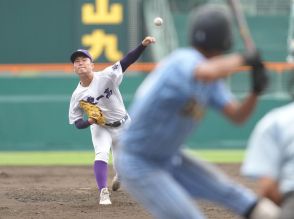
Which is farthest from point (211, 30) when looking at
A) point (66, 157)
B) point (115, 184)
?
point (66, 157)

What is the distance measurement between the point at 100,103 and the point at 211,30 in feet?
15.2

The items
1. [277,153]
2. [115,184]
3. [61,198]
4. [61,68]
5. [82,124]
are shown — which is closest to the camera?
[277,153]

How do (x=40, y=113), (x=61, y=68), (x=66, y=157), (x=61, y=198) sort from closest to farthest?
1. (x=61, y=198)
2. (x=66, y=157)
3. (x=40, y=113)
4. (x=61, y=68)

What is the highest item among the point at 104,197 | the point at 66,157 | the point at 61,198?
the point at 104,197

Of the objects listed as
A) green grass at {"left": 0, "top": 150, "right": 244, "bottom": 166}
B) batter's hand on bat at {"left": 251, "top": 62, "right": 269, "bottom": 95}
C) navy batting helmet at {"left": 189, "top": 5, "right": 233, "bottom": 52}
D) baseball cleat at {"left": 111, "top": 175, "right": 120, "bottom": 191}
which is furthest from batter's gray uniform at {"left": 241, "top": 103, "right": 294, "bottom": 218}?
green grass at {"left": 0, "top": 150, "right": 244, "bottom": 166}

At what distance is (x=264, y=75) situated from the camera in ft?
13.3

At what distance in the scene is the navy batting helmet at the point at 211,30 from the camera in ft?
13.5

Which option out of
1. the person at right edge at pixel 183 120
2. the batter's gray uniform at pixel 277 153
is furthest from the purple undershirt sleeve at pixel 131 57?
the batter's gray uniform at pixel 277 153

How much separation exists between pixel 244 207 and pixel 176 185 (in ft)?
1.40

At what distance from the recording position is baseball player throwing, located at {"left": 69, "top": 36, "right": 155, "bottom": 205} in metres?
8.43

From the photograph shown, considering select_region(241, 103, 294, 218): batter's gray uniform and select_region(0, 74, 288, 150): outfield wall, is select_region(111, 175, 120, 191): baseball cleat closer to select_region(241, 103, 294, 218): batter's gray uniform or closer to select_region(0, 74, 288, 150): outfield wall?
select_region(241, 103, 294, 218): batter's gray uniform

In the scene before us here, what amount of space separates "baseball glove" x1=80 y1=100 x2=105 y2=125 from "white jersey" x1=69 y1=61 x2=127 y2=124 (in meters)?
0.04

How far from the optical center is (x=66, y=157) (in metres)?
14.3

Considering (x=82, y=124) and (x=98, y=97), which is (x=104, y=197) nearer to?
(x=82, y=124)
